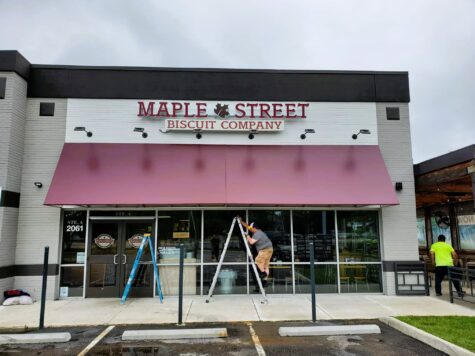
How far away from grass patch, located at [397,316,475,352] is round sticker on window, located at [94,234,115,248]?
25.1 feet

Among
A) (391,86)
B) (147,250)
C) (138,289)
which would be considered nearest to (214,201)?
(147,250)

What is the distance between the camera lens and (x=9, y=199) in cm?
1043

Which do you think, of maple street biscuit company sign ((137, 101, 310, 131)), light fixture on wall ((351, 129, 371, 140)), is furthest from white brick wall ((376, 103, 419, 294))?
maple street biscuit company sign ((137, 101, 310, 131))

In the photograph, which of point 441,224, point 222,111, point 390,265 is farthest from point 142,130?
point 441,224

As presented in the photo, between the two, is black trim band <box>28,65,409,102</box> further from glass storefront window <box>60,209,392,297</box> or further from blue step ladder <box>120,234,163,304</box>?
blue step ladder <box>120,234,163,304</box>

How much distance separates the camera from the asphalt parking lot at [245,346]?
20.6ft

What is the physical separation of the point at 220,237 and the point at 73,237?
13.8ft

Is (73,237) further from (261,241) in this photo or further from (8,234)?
(261,241)

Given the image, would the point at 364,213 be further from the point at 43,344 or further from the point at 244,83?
the point at 43,344

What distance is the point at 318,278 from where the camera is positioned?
1138 centimetres

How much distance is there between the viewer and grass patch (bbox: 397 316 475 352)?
6.41m

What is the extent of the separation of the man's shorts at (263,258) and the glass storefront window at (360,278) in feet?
7.69

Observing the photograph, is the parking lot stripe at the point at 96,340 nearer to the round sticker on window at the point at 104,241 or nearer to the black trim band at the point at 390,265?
the round sticker on window at the point at 104,241

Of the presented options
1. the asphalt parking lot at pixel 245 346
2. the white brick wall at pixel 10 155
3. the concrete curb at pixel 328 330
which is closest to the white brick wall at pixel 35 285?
the white brick wall at pixel 10 155
